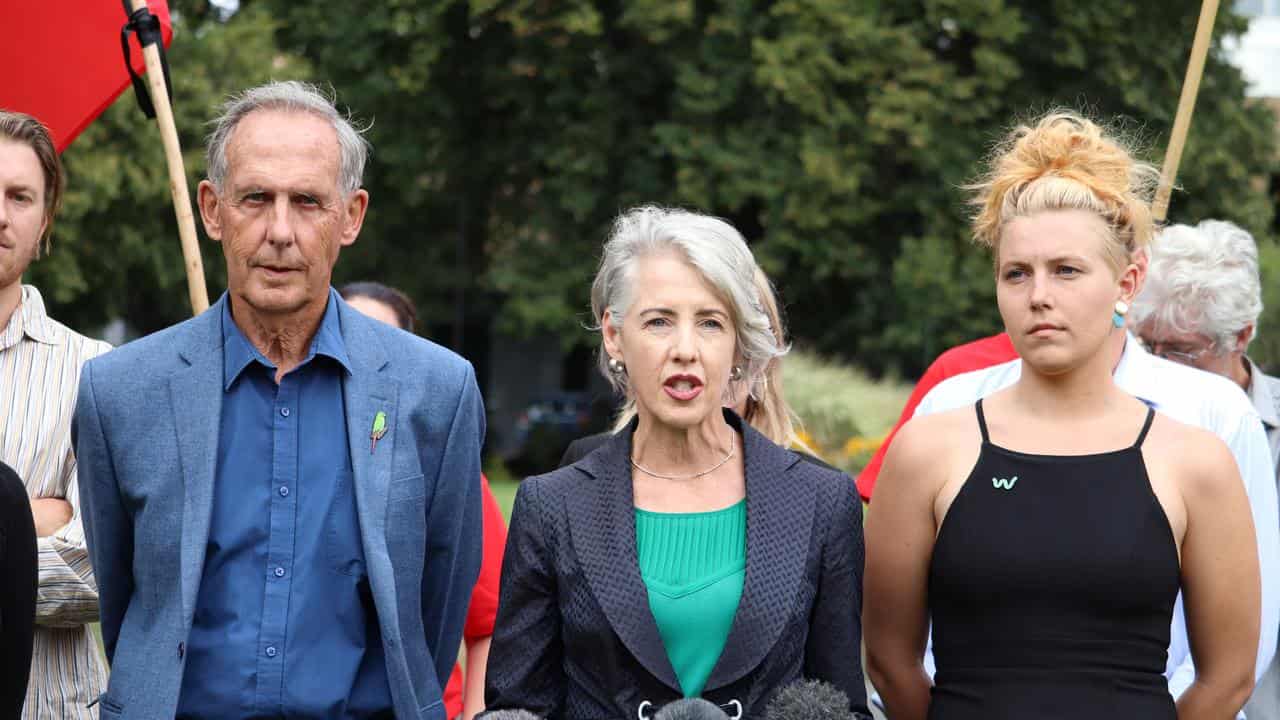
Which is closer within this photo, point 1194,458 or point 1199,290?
Result: point 1194,458

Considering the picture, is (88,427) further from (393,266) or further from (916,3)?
(393,266)

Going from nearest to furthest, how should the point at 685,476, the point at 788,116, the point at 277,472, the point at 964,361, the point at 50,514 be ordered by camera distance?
the point at 277,472 < the point at 685,476 < the point at 50,514 < the point at 964,361 < the point at 788,116

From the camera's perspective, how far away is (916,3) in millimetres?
22453

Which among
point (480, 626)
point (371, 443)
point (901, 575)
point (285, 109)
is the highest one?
point (285, 109)

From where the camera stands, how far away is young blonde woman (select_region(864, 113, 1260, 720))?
3254 millimetres

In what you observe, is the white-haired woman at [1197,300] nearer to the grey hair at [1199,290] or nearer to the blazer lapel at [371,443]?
the grey hair at [1199,290]

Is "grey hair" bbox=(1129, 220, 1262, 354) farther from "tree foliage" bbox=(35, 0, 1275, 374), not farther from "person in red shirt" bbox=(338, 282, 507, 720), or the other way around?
"tree foliage" bbox=(35, 0, 1275, 374)

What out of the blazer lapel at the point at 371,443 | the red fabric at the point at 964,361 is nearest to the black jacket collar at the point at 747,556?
the blazer lapel at the point at 371,443

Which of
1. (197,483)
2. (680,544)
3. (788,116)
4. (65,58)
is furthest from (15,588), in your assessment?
(788,116)

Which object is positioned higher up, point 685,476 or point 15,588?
point 685,476

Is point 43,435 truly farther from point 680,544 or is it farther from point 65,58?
point 65,58

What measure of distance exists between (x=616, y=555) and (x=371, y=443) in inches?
22.2

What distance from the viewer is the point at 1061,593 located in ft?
10.7

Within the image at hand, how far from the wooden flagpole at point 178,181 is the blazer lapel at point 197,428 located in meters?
0.74
